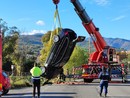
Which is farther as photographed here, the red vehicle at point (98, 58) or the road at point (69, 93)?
the red vehicle at point (98, 58)

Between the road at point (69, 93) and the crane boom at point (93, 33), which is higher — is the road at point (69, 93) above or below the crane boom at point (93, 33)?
below

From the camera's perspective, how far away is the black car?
32031mm

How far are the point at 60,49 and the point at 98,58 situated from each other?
8015 mm

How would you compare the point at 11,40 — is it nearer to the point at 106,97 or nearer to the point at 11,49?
the point at 11,49

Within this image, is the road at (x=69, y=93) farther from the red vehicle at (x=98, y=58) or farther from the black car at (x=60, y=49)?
the red vehicle at (x=98, y=58)

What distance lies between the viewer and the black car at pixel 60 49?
32031 mm

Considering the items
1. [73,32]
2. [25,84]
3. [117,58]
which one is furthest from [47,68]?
[117,58]

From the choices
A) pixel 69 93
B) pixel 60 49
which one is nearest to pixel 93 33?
pixel 60 49

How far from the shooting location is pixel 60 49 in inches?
1261

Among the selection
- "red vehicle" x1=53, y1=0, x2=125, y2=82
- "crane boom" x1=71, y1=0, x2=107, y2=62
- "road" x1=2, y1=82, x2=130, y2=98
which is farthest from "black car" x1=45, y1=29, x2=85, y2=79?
"red vehicle" x1=53, y1=0, x2=125, y2=82

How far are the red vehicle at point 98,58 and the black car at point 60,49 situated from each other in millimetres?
6104

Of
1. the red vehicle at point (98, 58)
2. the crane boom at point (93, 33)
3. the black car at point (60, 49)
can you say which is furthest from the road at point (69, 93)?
the crane boom at point (93, 33)

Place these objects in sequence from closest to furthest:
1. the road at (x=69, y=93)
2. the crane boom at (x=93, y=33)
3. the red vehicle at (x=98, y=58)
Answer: the road at (x=69, y=93)
the crane boom at (x=93, y=33)
the red vehicle at (x=98, y=58)

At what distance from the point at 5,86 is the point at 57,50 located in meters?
8.18
